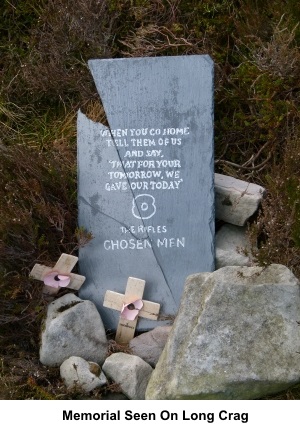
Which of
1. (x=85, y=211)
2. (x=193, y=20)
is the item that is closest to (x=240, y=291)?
(x=85, y=211)

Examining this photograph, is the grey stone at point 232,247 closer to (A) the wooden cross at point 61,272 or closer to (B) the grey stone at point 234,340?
(B) the grey stone at point 234,340

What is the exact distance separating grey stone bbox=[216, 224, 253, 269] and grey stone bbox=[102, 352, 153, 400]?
82 cm

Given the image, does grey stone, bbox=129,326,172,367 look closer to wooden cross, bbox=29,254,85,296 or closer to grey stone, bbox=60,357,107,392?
grey stone, bbox=60,357,107,392

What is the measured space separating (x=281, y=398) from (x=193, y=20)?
271cm

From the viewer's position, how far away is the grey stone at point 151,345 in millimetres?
4719

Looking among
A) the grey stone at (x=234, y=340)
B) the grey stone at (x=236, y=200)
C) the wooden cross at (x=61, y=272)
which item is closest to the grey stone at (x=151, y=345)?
the grey stone at (x=234, y=340)

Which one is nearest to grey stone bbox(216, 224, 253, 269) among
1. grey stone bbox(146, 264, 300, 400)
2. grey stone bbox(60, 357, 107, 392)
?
grey stone bbox(146, 264, 300, 400)

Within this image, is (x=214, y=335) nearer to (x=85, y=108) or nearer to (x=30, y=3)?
(x=85, y=108)

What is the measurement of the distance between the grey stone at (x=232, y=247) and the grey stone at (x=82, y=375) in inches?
39.6

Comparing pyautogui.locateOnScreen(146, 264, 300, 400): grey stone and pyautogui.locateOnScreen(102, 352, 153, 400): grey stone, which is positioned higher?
pyautogui.locateOnScreen(146, 264, 300, 400): grey stone

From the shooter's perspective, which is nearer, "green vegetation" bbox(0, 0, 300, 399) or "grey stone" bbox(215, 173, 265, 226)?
"green vegetation" bbox(0, 0, 300, 399)

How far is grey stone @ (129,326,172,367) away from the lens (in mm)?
4719

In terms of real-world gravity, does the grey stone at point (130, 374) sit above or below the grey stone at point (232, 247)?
below

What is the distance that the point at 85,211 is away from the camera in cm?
493
